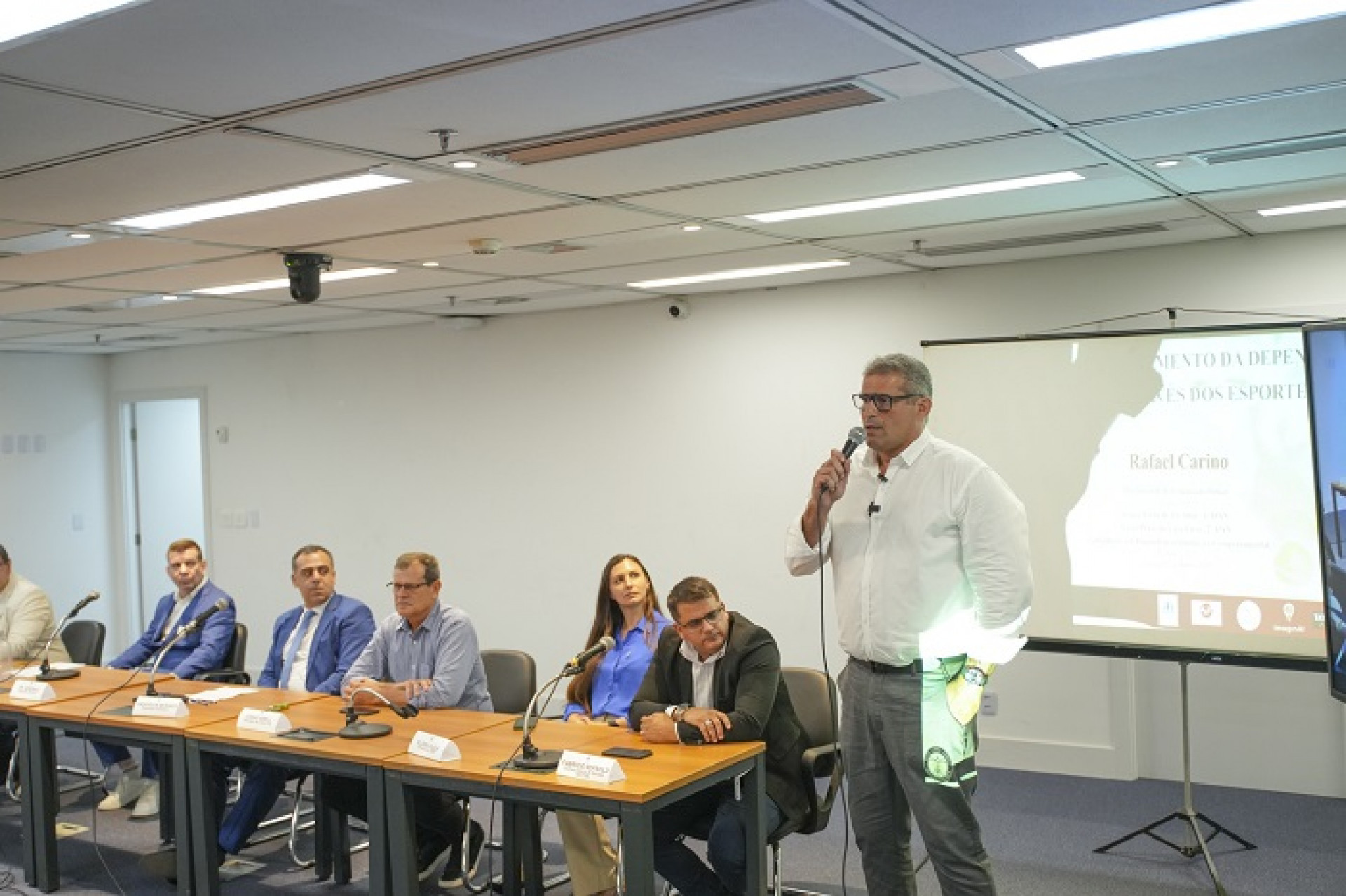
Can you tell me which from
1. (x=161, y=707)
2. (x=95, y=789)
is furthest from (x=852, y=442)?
(x=95, y=789)

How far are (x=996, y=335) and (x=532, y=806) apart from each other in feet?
10.9

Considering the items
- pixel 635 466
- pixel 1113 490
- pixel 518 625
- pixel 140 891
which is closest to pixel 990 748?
pixel 1113 490

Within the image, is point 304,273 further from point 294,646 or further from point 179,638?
point 294,646

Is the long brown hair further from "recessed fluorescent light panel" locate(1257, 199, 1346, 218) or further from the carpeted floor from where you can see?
"recessed fluorescent light panel" locate(1257, 199, 1346, 218)

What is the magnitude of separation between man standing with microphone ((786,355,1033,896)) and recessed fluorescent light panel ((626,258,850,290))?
2.50 m

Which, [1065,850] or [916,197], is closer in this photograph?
[916,197]

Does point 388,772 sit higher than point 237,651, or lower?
lower

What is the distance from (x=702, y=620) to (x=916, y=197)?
1.56 m

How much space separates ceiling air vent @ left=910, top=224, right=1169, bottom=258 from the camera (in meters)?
5.33

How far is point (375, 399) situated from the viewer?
8.66 metres

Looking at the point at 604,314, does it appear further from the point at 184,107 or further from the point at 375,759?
the point at 184,107

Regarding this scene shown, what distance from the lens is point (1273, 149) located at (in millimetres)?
3744

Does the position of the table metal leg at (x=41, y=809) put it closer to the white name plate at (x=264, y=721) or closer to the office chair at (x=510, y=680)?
the white name plate at (x=264, y=721)

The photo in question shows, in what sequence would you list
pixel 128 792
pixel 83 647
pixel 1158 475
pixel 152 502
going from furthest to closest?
pixel 152 502
pixel 83 647
pixel 128 792
pixel 1158 475
